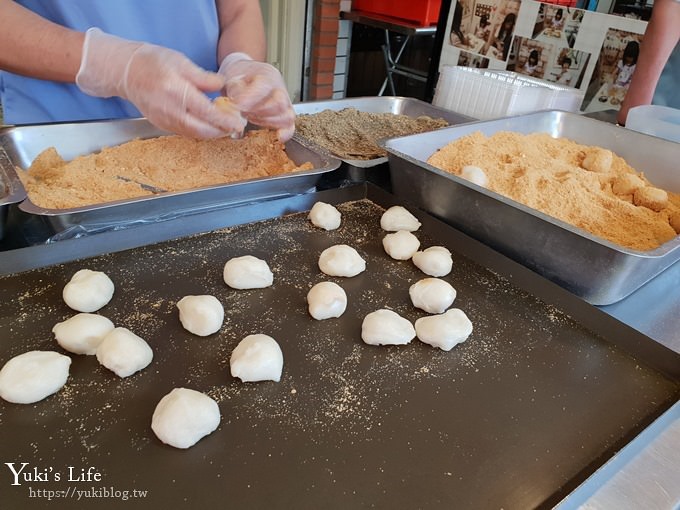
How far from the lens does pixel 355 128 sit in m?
1.44

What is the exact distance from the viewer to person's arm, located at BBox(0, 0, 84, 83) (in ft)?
3.30

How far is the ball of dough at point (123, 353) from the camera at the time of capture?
719 mm

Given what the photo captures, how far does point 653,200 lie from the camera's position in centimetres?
104

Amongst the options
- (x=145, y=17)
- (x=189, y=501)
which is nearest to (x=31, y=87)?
(x=145, y=17)

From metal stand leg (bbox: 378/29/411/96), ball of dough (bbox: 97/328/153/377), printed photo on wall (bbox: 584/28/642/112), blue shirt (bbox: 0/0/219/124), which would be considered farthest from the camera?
metal stand leg (bbox: 378/29/411/96)

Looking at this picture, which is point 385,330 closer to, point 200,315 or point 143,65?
point 200,315

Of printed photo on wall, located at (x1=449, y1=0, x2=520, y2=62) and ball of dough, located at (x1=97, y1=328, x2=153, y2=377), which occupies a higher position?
printed photo on wall, located at (x1=449, y1=0, x2=520, y2=62)

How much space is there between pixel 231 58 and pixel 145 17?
0.25m

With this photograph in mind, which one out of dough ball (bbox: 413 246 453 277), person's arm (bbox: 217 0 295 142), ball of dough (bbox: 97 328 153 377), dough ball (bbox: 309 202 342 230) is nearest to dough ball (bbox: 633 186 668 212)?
dough ball (bbox: 413 246 453 277)

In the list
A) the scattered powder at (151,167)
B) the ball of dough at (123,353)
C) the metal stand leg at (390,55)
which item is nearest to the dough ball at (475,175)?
the scattered powder at (151,167)

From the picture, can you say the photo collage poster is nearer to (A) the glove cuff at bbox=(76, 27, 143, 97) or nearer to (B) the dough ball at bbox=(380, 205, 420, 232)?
(B) the dough ball at bbox=(380, 205, 420, 232)

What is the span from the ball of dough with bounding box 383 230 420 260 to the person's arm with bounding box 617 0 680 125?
1060 mm

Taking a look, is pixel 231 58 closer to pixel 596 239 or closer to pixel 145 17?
pixel 145 17

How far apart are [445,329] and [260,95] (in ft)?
2.17
